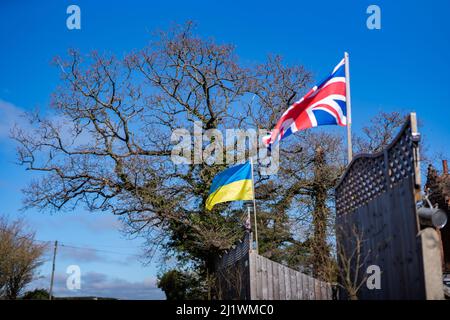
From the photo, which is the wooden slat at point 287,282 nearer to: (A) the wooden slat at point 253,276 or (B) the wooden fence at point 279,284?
(B) the wooden fence at point 279,284

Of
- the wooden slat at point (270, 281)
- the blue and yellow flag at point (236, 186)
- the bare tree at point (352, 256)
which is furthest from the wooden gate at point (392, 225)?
the blue and yellow flag at point (236, 186)

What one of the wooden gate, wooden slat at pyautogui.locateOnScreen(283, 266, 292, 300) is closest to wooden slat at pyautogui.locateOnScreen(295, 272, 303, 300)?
wooden slat at pyautogui.locateOnScreen(283, 266, 292, 300)

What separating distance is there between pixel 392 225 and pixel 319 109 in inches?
132

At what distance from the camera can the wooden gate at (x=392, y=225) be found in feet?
18.5

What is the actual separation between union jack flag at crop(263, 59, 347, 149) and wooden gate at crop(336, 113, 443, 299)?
122 centimetres

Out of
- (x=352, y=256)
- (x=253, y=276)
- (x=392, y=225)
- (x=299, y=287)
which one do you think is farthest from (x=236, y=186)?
(x=392, y=225)

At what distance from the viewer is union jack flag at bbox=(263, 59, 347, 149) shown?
9242 mm

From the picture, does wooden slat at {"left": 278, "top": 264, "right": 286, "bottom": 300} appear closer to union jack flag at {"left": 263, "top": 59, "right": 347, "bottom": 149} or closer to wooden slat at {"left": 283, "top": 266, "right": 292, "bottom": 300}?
wooden slat at {"left": 283, "top": 266, "right": 292, "bottom": 300}

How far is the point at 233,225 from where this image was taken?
1658 centimetres

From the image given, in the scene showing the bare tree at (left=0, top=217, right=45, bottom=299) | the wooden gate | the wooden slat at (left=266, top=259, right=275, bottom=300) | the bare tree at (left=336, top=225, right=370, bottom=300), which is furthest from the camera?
the bare tree at (left=0, top=217, right=45, bottom=299)

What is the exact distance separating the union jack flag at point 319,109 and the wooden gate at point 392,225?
122cm

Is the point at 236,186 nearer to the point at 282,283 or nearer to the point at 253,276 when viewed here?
the point at 253,276
